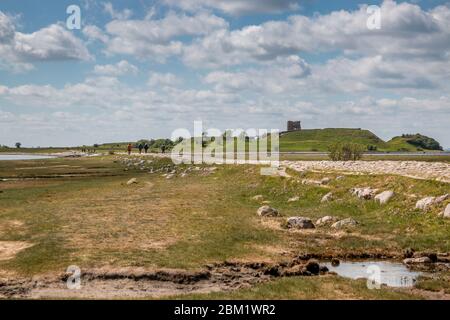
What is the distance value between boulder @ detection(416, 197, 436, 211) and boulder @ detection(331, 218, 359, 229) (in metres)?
4.03

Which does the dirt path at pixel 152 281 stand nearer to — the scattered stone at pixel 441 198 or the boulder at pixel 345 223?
the boulder at pixel 345 223

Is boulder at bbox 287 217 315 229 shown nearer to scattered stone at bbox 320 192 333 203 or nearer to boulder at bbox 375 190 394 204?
boulder at bbox 375 190 394 204

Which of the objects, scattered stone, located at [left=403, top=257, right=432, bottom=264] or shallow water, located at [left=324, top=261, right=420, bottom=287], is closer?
shallow water, located at [left=324, top=261, right=420, bottom=287]

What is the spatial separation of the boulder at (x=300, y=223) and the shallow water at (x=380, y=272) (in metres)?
6.81

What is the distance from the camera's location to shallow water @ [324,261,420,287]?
19.2 meters

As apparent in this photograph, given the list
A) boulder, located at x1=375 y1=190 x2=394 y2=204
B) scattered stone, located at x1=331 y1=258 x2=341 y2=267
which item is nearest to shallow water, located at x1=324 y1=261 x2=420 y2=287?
scattered stone, located at x1=331 y1=258 x2=341 y2=267

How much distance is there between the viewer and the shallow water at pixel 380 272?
19172 millimetres

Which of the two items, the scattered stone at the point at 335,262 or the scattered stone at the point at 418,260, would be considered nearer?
the scattered stone at the point at 418,260

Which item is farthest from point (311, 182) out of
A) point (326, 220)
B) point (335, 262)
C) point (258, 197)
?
point (335, 262)

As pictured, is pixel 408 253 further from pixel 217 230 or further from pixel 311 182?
pixel 311 182

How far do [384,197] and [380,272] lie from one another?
488 inches

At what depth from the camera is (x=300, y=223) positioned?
29.5 metres

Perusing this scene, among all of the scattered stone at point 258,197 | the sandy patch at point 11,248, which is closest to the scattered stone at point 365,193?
the scattered stone at point 258,197
